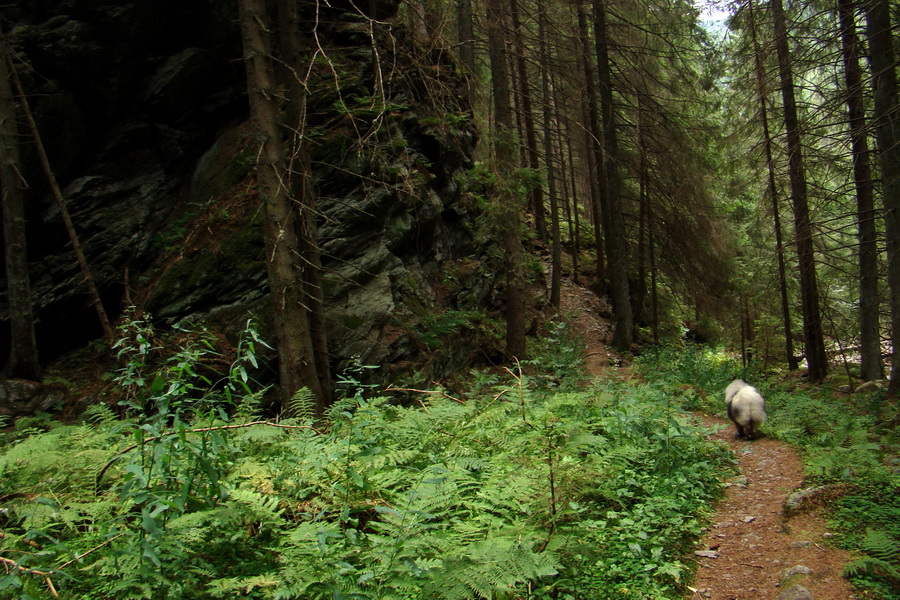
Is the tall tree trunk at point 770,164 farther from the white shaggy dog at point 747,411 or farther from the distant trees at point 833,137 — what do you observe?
the white shaggy dog at point 747,411

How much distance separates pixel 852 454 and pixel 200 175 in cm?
1212

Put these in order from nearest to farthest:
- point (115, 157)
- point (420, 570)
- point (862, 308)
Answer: point (420, 570) → point (862, 308) → point (115, 157)

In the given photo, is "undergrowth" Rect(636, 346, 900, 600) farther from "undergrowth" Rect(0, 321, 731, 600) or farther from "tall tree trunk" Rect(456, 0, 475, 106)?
"tall tree trunk" Rect(456, 0, 475, 106)

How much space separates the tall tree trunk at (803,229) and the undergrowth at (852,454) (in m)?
1.31

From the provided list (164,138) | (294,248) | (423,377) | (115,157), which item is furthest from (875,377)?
(115,157)

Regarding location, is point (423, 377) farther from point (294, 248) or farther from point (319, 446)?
point (319, 446)

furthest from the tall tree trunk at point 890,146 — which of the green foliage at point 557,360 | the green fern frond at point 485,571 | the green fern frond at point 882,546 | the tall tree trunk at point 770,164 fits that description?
the green fern frond at point 485,571

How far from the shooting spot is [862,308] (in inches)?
423

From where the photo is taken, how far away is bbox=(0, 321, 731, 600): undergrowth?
94.0 inches

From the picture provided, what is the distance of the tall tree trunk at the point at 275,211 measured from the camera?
6.26m

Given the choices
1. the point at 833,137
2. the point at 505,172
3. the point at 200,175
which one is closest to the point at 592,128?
the point at 505,172

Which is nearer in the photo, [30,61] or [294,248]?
[294,248]

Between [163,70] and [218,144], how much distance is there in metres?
2.33

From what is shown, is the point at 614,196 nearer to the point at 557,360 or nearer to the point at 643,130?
the point at 643,130
